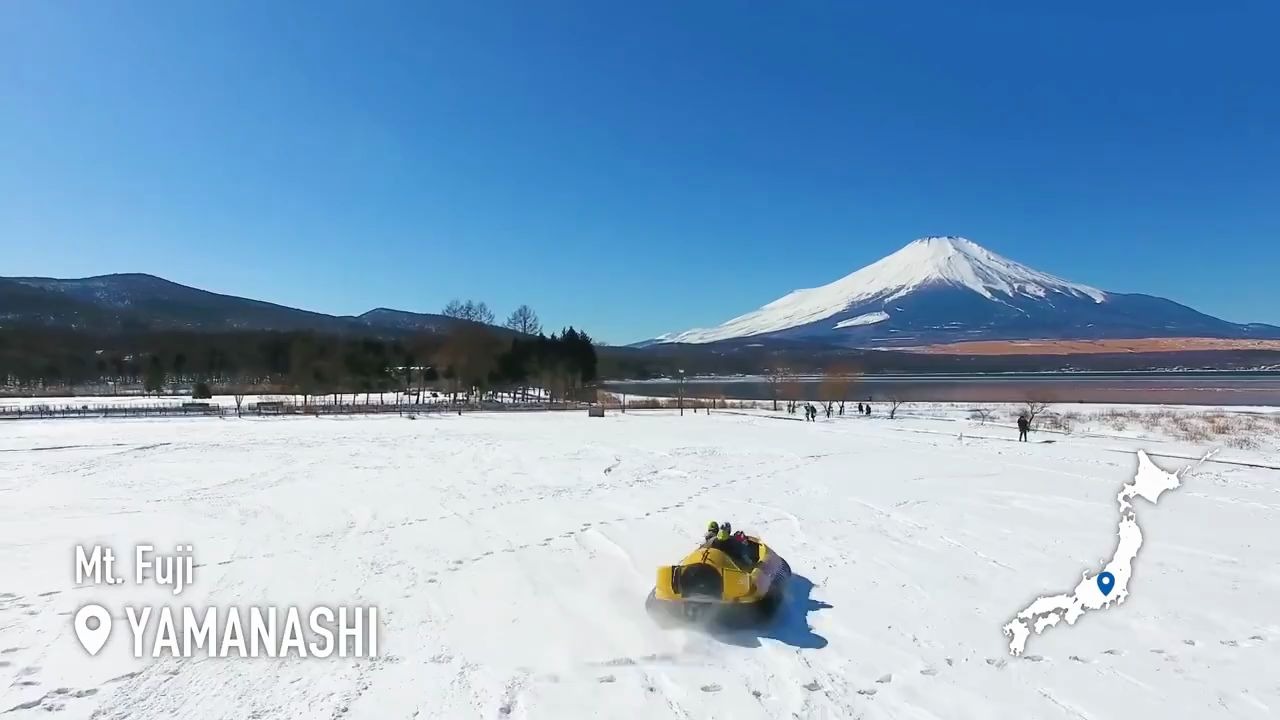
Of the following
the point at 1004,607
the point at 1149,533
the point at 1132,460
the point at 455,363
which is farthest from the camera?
the point at 455,363

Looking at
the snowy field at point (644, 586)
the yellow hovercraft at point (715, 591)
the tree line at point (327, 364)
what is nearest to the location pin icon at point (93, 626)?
the snowy field at point (644, 586)

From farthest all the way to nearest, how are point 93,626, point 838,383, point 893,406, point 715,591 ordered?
point 838,383, point 893,406, point 93,626, point 715,591

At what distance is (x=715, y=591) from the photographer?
294 inches

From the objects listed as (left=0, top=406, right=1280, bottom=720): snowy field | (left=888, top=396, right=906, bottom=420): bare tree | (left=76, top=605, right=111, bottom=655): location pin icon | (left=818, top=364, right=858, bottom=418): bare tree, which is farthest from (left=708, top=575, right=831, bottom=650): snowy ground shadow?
(left=818, top=364, right=858, bottom=418): bare tree

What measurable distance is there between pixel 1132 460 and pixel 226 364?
357ft

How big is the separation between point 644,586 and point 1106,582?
20.0 feet

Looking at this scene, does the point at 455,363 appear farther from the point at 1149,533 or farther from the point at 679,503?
the point at 1149,533

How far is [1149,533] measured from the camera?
11.9 m

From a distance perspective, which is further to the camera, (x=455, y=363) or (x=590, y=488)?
(x=455, y=363)

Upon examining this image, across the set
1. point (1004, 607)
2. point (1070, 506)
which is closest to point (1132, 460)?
point (1070, 506)

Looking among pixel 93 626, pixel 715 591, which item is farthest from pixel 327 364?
pixel 715 591

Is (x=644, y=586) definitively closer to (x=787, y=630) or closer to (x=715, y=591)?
(x=715, y=591)

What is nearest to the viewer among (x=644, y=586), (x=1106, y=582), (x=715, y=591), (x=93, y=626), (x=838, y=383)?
(x=715, y=591)

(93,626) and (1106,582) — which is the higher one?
(93,626)
